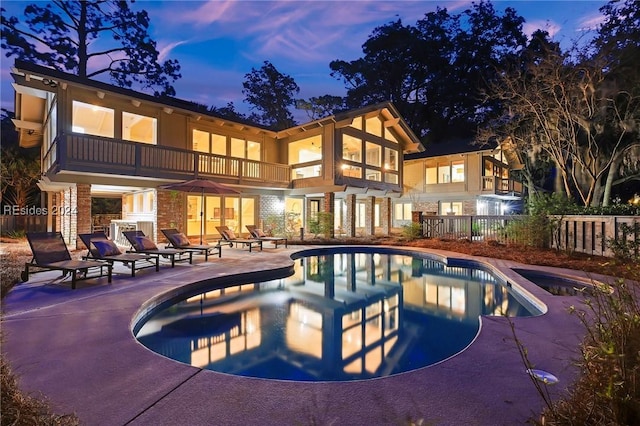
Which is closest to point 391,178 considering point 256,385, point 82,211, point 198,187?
point 198,187

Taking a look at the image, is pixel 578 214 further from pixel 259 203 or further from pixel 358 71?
pixel 358 71

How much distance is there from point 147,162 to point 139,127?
10.7 feet

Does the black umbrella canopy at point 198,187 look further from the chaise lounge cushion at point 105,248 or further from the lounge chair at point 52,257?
the lounge chair at point 52,257

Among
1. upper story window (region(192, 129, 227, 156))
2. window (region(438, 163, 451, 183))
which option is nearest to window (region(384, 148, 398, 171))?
window (region(438, 163, 451, 183))

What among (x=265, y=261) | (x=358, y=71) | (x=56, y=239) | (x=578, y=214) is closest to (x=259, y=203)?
(x=265, y=261)

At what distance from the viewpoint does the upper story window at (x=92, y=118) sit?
37.6 feet

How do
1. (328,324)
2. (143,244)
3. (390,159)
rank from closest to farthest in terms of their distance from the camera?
(328,324), (143,244), (390,159)

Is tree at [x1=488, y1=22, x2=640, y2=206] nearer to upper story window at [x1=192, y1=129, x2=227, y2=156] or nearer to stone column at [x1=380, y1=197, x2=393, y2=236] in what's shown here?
stone column at [x1=380, y1=197, x2=393, y2=236]

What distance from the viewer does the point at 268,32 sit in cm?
3164

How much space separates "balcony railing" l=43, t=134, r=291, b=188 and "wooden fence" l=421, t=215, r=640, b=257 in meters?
8.60

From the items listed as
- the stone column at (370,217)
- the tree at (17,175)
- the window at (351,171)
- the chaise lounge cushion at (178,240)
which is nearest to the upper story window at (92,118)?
the chaise lounge cushion at (178,240)

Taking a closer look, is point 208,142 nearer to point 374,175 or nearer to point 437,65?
point 374,175

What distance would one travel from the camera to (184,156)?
12633 mm

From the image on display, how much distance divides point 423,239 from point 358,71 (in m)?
28.4
